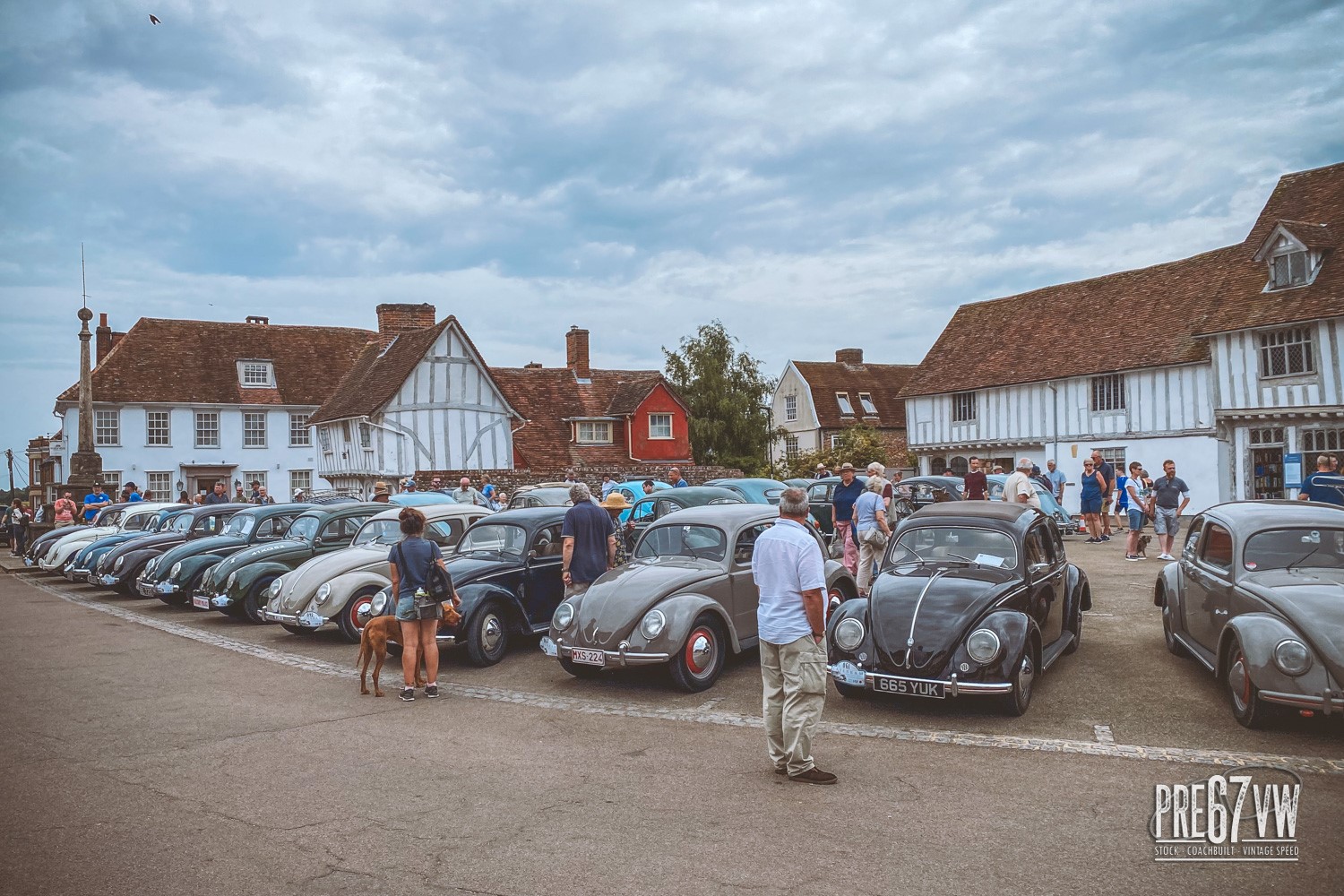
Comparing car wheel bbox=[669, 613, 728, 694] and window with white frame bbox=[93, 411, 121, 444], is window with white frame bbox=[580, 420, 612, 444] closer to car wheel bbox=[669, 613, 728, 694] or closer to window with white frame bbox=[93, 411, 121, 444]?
window with white frame bbox=[93, 411, 121, 444]

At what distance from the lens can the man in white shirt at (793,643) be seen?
19.5 feet

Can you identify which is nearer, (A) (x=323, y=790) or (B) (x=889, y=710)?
(A) (x=323, y=790)

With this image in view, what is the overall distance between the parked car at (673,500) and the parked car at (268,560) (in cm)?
460

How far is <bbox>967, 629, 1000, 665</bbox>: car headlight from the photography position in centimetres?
710

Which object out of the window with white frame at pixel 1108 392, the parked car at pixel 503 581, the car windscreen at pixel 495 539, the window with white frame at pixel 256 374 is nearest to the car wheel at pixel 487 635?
A: the parked car at pixel 503 581

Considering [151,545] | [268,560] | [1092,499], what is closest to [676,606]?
[268,560]

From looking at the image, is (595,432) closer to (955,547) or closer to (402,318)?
(402,318)

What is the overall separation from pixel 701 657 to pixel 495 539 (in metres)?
3.52

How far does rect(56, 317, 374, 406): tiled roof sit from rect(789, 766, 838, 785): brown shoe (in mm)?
39963

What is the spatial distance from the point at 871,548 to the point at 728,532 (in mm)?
2160

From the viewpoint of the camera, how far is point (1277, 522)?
7.68 m

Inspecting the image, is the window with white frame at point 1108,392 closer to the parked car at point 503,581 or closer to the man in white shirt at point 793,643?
the parked car at point 503,581

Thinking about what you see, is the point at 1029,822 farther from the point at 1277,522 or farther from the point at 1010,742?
the point at 1277,522

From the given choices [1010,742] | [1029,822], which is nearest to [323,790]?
[1029,822]
